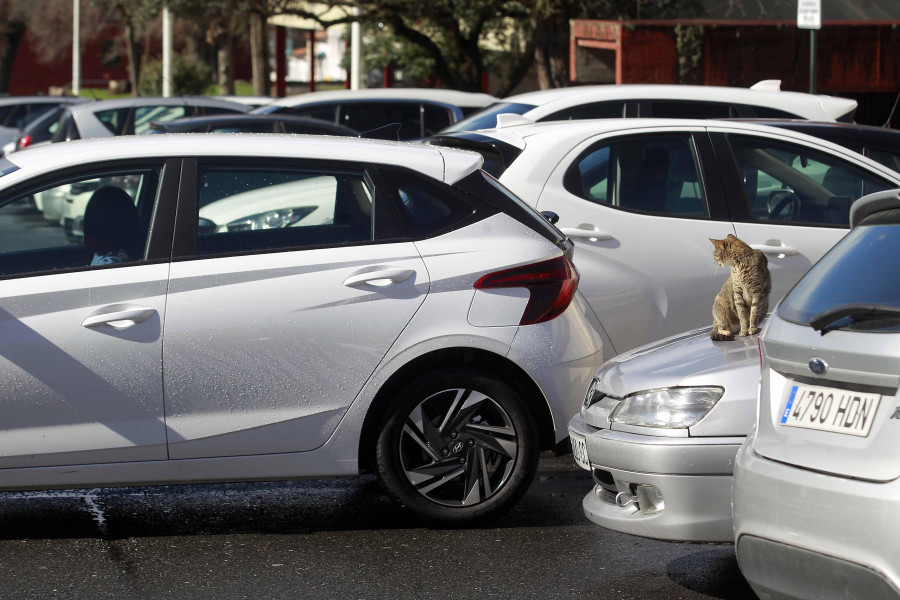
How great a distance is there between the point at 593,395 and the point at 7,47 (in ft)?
188

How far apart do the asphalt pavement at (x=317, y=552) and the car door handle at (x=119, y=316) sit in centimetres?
93

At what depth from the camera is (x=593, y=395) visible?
514cm

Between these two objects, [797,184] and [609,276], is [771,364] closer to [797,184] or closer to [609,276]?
[609,276]

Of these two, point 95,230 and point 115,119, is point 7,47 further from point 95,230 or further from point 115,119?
point 95,230

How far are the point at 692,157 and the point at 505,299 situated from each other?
2181 mm

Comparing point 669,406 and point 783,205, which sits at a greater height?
point 783,205

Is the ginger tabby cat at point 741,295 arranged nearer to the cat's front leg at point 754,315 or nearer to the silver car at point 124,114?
the cat's front leg at point 754,315

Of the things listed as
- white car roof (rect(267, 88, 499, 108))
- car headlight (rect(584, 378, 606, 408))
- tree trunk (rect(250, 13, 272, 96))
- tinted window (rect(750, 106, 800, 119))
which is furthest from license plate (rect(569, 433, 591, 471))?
tree trunk (rect(250, 13, 272, 96))

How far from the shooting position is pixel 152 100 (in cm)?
1777

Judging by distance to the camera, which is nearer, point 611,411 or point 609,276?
point 611,411

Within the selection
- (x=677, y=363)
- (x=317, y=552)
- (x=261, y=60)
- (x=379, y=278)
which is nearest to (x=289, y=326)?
(x=379, y=278)

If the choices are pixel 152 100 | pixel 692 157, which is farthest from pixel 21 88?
pixel 692 157

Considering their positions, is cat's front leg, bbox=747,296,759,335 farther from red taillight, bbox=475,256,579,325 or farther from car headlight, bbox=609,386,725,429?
car headlight, bbox=609,386,725,429

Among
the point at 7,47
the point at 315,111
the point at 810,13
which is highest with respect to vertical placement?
the point at 7,47
